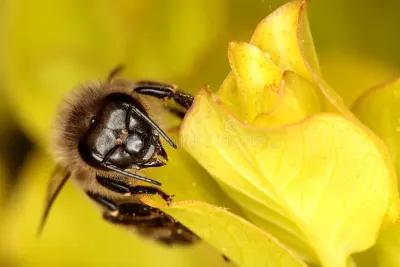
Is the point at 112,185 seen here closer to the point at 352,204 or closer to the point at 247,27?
the point at 352,204

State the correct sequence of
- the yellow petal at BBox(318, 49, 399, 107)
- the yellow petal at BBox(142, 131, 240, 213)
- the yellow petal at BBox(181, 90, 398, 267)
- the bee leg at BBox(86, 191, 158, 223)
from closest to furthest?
the yellow petal at BBox(181, 90, 398, 267), the yellow petal at BBox(142, 131, 240, 213), the bee leg at BBox(86, 191, 158, 223), the yellow petal at BBox(318, 49, 399, 107)

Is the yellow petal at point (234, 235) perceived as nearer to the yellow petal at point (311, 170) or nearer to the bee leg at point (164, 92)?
the yellow petal at point (311, 170)

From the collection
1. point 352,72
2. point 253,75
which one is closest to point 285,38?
point 253,75

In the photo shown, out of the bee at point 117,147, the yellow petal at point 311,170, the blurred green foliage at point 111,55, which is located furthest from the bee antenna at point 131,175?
the blurred green foliage at point 111,55

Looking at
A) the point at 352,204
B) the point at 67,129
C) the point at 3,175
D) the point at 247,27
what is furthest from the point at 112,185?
the point at 3,175

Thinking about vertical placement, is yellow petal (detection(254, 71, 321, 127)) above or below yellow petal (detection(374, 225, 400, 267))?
above

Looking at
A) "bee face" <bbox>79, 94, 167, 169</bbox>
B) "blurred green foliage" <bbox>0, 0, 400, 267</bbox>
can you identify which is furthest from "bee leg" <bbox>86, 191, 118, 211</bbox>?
"blurred green foliage" <bbox>0, 0, 400, 267</bbox>

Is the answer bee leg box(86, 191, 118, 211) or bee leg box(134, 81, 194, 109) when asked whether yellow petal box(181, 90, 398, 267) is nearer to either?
bee leg box(134, 81, 194, 109)
